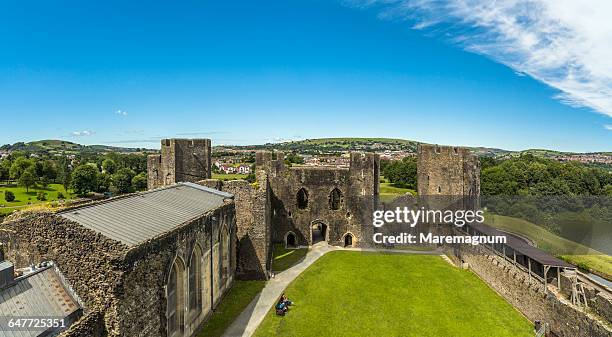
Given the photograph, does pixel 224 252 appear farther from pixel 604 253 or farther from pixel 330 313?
pixel 604 253

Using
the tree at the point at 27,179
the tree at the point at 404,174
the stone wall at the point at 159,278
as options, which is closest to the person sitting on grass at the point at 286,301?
the stone wall at the point at 159,278

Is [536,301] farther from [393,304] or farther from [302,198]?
[302,198]

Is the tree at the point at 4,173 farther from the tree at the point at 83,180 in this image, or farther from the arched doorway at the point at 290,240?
the arched doorway at the point at 290,240

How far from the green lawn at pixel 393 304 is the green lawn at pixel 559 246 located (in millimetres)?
7682

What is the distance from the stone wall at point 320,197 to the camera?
27.4 m

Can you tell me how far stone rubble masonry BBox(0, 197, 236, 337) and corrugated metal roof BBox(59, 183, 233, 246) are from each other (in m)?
0.62

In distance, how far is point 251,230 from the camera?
20000 millimetres

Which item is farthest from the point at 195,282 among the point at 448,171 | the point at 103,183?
the point at 103,183

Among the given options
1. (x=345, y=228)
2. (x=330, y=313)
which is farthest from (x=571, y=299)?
(x=345, y=228)

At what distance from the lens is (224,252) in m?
17.6

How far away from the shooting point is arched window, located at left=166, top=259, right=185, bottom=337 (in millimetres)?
11523

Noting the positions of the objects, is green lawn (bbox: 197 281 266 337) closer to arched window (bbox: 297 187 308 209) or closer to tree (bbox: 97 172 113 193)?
arched window (bbox: 297 187 308 209)

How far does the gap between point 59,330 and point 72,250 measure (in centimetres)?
183

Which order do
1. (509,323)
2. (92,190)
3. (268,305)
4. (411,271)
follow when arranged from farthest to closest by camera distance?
(92,190)
(411,271)
(268,305)
(509,323)
